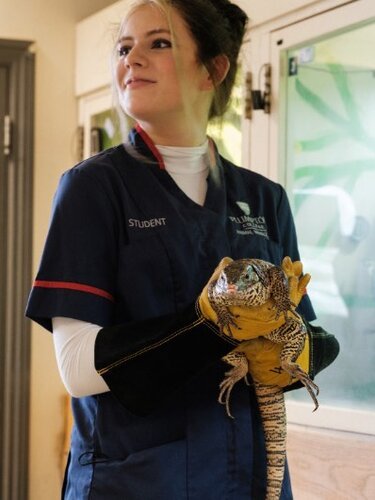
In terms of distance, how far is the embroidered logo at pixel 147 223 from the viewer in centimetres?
112

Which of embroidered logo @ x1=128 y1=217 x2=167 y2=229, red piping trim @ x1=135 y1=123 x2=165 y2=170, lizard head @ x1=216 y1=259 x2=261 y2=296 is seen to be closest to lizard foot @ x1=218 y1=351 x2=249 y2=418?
lizard head @ x1=216 y1=259 x2=261 y2=296

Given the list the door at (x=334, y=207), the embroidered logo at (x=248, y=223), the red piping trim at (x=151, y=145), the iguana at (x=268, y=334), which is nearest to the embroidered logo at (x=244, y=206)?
the embroidered logo at (x=248, y=223)

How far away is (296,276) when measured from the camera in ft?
3.53

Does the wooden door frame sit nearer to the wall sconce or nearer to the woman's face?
the wall sconce

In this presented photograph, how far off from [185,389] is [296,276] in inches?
9.1

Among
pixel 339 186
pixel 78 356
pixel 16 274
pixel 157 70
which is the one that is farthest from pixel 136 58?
pixel 16 274

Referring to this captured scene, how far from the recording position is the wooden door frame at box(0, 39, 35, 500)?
3.01 meters

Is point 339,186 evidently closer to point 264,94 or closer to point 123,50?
point 264,94

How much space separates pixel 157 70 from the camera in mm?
1223

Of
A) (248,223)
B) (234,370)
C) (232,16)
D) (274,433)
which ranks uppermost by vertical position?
(232,16)

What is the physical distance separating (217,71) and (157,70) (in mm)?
150

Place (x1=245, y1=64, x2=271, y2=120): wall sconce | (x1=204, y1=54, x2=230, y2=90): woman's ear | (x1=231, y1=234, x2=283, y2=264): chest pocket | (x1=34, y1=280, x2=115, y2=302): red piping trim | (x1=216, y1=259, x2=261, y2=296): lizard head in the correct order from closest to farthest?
1. (x1=216, y1=259, x2=261, y2=296): lizard head
2. (x1=34, y1=280, x2=115, y2=302): red piping trim
3. (x1=231, y1=234, x2=283, y2=264): chest pocket
4. (x1=204, y1=54, x2=230, y2=90): woman's ear
5. (x1=245, y1=64, x2=271, y2=120): wall sconce

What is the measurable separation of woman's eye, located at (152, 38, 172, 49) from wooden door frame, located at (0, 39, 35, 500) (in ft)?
6.28

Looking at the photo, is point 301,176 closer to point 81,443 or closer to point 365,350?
point 365,350
